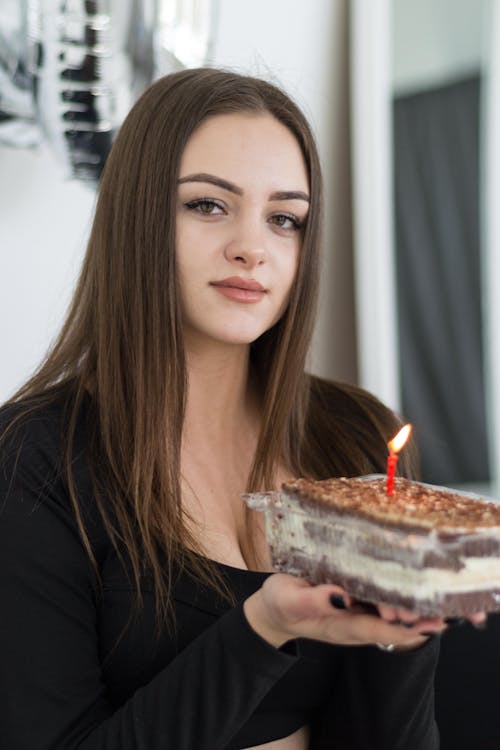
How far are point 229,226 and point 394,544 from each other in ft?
1.68

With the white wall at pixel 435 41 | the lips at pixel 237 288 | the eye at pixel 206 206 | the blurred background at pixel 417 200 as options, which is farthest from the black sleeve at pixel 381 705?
the white wall at pixel 435 41

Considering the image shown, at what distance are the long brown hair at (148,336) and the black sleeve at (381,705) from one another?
22 cm

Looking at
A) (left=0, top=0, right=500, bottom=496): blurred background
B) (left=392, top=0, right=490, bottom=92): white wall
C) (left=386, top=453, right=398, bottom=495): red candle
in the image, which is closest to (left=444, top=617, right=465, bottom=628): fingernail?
(left=386, top=453, right=398, bottom=495): red candle

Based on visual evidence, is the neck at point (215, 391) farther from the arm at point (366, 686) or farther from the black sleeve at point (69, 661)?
the arm at point (366, 686)

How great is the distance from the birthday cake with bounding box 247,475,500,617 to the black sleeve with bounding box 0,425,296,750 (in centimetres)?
11

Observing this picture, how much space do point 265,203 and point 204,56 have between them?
82cm

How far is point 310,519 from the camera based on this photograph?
0.83 m

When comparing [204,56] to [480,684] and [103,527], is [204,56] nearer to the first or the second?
[103,527]

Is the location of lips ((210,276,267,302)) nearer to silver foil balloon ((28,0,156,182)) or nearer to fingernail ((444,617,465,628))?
fingernail ((444,617,465,628))

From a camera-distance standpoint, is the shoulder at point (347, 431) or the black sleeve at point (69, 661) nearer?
the black sleeve at point (69, 661)

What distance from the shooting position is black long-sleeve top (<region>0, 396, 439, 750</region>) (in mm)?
927

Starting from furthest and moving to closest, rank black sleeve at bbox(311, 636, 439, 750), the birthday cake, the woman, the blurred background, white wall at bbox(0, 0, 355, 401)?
the blurred background, white wall at bbox(0, 0, 355, 401), black sleeve at bbox(311, 636, 439, 750), the woman, the birthday cake

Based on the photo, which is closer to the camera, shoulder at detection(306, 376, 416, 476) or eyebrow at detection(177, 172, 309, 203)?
eyebrow at detection(177, 172, 309, 203)

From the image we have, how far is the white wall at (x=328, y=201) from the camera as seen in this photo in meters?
1.70
